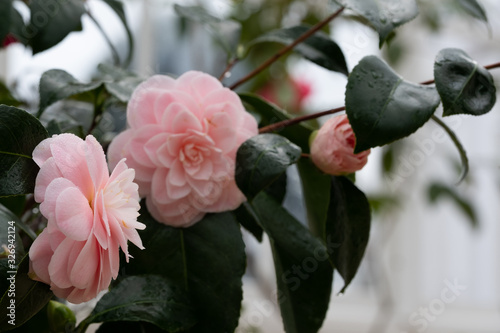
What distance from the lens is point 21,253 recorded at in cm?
36

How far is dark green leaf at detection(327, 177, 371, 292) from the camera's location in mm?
439

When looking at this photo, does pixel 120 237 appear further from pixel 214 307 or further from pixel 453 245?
pixel 453 245

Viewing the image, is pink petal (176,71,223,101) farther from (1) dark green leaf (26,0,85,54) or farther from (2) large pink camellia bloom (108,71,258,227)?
(1) dark green leaf (26,0,85,54)

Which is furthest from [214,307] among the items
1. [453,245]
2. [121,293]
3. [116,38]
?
[453,245]

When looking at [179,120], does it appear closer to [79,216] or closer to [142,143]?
[142,143]

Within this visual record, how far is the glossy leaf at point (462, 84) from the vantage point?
1.21 feet

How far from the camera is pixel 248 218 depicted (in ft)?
1.64

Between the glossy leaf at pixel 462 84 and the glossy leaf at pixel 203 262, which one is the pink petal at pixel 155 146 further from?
the glossy leaf at pixel 462 84

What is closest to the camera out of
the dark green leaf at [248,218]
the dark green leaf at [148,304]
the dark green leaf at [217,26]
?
the dark green leaf at [148,304]

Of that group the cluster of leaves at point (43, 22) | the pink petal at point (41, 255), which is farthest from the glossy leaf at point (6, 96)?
the pink petal at point (41, 255)

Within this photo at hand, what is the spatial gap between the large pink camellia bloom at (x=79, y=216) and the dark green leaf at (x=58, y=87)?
0.46ft

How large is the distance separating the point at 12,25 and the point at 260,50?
0.97 meters

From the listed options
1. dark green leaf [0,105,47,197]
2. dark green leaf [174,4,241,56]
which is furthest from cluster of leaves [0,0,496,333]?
dark green leaf [174,4,241,56]

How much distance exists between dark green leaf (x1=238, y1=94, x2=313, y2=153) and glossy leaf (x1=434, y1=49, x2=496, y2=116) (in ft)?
0.48
